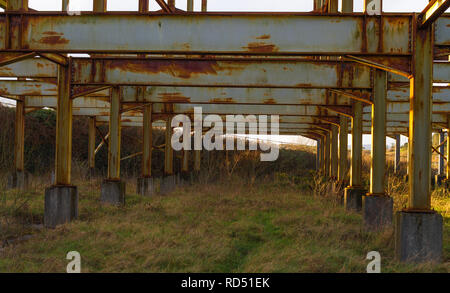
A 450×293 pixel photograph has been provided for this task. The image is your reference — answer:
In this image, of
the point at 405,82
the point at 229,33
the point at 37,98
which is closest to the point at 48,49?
the point at 229,33

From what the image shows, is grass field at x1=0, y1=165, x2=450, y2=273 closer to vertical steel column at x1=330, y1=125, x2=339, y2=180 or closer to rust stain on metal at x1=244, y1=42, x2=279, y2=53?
rust stain on metal at x1=244, y1=42, x2=279, y2=53

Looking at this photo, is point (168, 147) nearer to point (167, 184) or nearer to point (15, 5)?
point (167, 184)

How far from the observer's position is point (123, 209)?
1257 cm

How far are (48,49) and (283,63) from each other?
5.38 m

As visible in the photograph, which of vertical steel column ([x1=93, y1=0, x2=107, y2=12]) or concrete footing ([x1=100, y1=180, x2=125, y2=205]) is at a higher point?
vertical steel column ([x1=93, y1=0, x2=107, y2=12])

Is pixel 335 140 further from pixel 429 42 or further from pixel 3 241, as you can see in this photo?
pixel 3 241

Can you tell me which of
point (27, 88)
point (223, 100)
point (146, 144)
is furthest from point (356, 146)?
point (27, 88)

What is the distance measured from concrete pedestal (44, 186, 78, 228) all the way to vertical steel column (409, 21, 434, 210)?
7587 millimetres

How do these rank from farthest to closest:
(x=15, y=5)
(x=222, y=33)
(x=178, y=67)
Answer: (x=178, y=67), (x=15, y=5), (x=222, y=33)

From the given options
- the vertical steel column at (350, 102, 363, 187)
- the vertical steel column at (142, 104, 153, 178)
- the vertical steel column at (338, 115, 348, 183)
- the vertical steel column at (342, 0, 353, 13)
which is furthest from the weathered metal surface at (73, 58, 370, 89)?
the vertical steel column at (142, 104, 153, 178)

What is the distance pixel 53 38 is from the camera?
7.78 meters

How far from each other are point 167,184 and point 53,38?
11815 mm

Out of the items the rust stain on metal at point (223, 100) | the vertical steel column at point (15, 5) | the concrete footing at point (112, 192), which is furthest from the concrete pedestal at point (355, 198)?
the vertical steel column at point (15, 5)

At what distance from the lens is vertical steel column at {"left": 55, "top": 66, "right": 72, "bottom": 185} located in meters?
10.2
